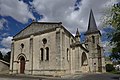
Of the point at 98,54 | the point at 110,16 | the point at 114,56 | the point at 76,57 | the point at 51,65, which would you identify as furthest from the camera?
the point at 98,54

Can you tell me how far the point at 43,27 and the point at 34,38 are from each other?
8.46 feet

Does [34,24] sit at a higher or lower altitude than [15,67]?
higher

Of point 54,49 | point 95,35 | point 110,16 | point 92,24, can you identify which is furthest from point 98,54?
point 110,16

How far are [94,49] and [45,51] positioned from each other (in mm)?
20659

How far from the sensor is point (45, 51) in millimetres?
24078

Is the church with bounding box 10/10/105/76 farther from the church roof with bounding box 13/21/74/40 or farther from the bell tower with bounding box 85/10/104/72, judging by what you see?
the bell tower with bounding box 85/10/104/72

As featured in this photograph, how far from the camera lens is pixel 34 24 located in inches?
1065

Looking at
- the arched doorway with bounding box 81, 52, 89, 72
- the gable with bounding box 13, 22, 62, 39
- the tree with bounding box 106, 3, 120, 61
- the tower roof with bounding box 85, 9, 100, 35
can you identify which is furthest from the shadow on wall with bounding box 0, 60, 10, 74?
the tree with bounding box 106, 3, 120, 61

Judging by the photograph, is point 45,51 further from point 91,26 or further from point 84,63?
point 91,26

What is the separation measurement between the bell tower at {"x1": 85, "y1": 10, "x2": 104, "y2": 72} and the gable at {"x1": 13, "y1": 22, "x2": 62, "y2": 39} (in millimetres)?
19794

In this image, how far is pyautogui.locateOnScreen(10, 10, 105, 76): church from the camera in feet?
74.0

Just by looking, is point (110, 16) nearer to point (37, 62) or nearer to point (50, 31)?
point (50, 31)

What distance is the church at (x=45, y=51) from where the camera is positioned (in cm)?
2256

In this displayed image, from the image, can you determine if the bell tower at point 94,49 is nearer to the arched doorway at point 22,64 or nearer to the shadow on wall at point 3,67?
the arched doorway at point 22,64
